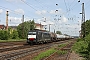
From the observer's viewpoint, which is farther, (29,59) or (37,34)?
(37,34)

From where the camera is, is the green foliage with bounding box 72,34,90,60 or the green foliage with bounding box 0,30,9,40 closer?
the green foliage with bounding box 72,34,90,60

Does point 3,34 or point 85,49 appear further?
point 3,34

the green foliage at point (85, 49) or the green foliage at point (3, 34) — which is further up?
the green foliage at point (3, 34)

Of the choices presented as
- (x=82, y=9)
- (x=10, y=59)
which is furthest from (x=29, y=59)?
(x=82, y=9)

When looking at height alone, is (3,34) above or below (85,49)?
above

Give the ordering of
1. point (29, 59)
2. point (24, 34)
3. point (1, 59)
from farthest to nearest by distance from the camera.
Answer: point (24, 34) < point (29, 59) < point (1, 59)

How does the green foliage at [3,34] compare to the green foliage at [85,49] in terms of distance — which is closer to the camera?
the green foliage at [85,49]

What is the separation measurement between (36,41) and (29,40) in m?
1.35

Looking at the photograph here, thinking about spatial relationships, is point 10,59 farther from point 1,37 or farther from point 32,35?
point 1,37

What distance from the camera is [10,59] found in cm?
1581

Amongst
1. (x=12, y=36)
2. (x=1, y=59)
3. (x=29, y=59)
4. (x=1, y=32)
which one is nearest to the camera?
(x=1, y=59)

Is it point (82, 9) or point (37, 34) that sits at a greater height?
point (82, 9)

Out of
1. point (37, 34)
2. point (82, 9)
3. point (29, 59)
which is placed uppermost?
point (82, 9)

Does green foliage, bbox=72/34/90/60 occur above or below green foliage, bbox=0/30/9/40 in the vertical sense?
below
